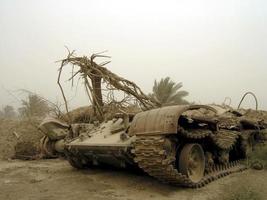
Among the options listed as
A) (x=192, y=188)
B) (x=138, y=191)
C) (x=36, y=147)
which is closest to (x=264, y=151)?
(x=192, y=188)

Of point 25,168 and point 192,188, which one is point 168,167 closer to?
point 192,188

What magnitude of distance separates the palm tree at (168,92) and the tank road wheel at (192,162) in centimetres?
956

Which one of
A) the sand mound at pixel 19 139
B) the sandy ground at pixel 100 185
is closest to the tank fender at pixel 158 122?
the sandy ground at pixel 100 185

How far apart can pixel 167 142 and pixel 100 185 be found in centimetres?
164

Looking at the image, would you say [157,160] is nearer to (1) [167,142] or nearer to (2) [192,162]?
(1) [167,142]

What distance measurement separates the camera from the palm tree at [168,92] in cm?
1731

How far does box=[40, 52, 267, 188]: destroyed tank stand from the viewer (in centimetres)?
661

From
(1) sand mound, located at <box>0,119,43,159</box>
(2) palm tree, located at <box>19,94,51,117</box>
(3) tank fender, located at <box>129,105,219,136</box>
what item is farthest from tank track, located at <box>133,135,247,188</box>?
(2) palm tree, located at <box>19,94,51,117</box>

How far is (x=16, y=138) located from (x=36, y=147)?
141cm

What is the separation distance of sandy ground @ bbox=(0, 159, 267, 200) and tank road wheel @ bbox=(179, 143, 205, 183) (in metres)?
0.27

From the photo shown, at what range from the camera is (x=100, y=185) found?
745 cm

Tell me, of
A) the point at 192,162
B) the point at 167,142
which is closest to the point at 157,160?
the point at 167,142

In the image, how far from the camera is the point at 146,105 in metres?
11.5

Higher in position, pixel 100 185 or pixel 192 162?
pixel 192 162
